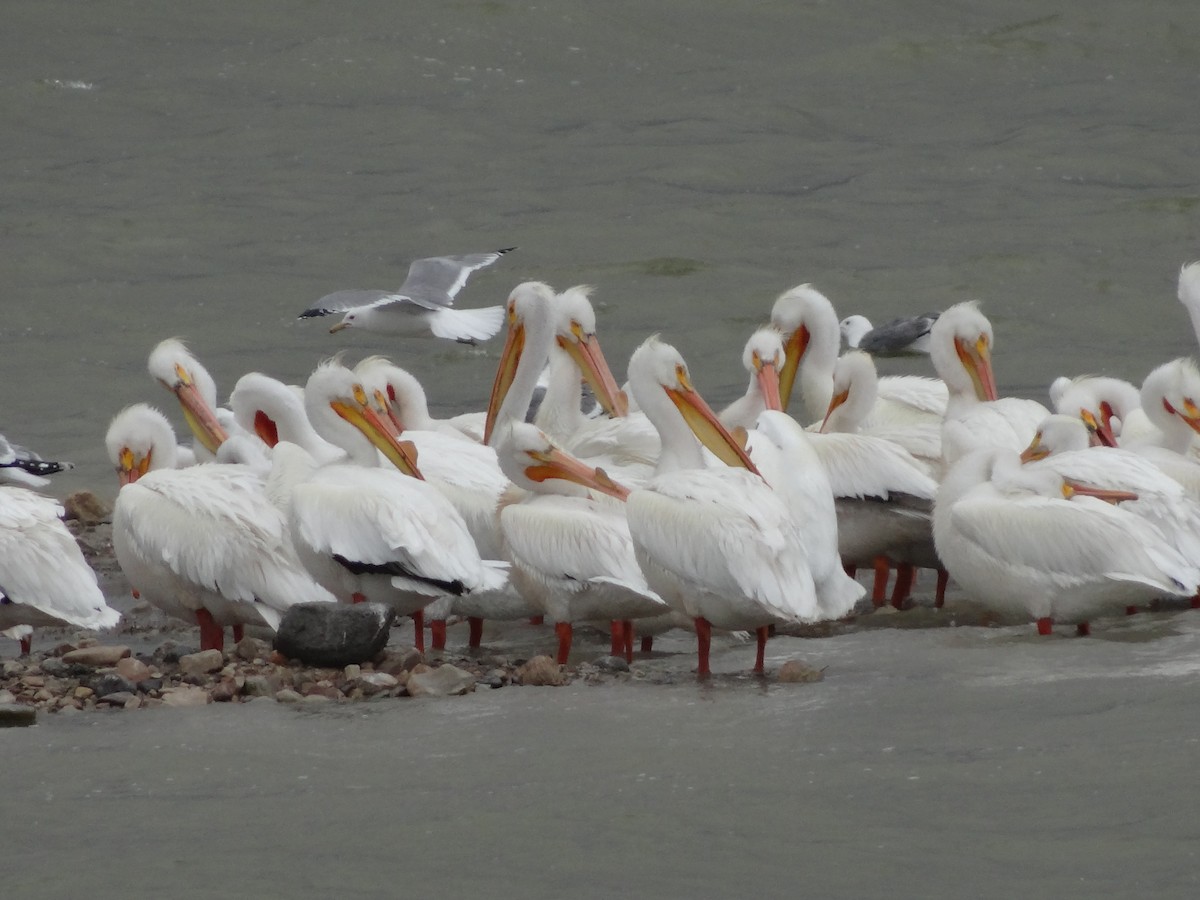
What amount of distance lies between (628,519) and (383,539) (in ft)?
2.29

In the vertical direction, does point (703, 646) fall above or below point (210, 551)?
below

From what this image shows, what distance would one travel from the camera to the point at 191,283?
41.3 ft

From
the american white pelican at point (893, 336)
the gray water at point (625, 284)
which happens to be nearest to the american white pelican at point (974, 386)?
the gray water at point (625, 284)

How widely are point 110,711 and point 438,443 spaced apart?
7.79ft

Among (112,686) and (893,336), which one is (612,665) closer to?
(112,686)

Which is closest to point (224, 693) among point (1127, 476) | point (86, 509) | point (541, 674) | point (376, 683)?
point (376, 683)

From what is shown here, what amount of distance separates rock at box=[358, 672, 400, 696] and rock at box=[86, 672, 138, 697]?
0.55 meters

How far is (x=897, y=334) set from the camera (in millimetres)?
11336

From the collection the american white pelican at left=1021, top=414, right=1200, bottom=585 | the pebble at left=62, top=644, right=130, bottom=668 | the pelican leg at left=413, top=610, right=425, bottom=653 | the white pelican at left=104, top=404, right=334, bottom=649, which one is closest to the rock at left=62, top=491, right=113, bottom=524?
the white pelican at left=104, top=404, right=334, bottom=649

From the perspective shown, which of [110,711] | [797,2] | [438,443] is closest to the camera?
[110,711]

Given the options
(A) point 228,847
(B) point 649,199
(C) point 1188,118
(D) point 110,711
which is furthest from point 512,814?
(C) point 1188,118

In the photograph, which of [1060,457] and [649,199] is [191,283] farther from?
[1060,457]

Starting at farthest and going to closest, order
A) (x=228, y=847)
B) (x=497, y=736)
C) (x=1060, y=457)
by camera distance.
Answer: (x=1060, y=457) < (x=497, y=736) < (x=228, y=847)

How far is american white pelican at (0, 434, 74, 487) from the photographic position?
8523 mm
